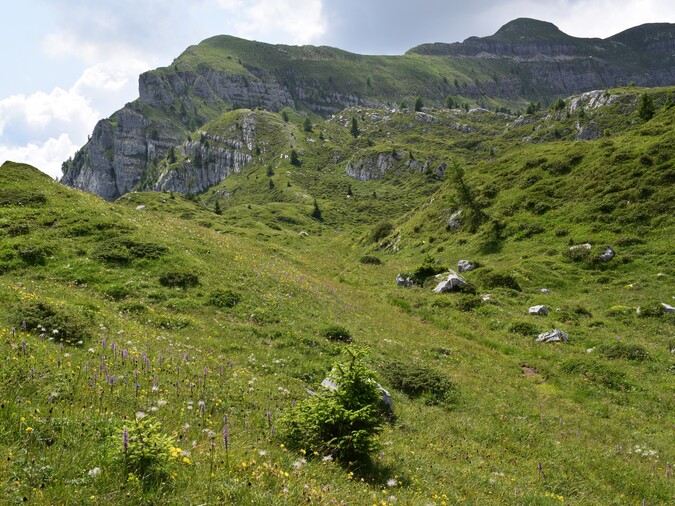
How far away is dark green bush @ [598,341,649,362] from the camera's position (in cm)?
2144

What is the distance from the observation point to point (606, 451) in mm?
12961

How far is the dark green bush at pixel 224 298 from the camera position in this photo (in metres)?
20.1

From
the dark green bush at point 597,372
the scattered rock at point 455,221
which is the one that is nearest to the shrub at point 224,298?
the dark green bush at point 597,372

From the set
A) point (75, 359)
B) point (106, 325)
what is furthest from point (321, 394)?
point (106, 325)

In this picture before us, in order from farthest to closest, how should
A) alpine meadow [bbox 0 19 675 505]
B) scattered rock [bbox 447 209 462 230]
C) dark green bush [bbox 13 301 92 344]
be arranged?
scattered rock [bbox 447 209 462 230] < dark green bush [bbox 13 301 92 344] < alpine meadow [bbox 0 19 675 505]

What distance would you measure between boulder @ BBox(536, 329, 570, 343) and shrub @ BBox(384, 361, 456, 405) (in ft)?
39.2

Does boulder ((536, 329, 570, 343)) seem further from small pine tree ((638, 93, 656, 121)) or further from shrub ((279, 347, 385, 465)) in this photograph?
small pine tree ((638, 93, 656, 121))

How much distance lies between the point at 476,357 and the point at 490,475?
12404 millimetres

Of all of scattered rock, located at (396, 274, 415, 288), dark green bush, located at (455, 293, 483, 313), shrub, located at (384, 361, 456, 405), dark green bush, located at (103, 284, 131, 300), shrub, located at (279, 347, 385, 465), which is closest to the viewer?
shrub, located at (279, 347, 385, 465)

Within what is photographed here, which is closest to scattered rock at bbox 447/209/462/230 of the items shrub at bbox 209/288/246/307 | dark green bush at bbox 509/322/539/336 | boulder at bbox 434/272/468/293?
boulder at bbox 434/272/468/293

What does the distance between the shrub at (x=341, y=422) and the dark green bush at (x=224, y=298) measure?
12412 mm

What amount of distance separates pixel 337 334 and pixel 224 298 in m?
6.53

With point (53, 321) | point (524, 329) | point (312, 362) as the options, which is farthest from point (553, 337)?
point (53, 321)

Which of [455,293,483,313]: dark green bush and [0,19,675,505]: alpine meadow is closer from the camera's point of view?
[0,19,675,505]: alpine meadow
